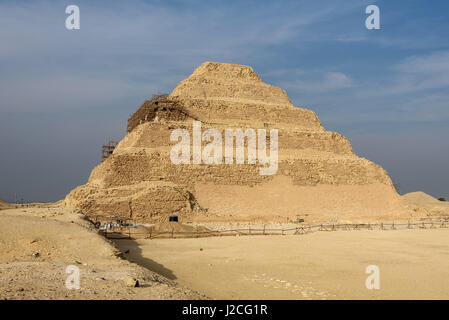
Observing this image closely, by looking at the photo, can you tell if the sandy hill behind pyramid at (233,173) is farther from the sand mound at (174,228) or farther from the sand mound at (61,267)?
the sand mound at (61,267)

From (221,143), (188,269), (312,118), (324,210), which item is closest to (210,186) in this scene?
(221,143)

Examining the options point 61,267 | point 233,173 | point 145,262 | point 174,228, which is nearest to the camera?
point 61,267

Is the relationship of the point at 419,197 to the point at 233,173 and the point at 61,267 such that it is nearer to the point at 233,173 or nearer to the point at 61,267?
the point at 233,173

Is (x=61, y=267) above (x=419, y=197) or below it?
above

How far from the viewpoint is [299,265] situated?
12492mm

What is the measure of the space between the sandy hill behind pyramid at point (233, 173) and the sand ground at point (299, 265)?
8892mm

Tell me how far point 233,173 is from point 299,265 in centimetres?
2053

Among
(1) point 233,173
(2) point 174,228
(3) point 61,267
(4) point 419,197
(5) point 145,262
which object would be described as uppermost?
(1) point 233,173

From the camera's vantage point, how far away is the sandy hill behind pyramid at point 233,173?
91.1 feet

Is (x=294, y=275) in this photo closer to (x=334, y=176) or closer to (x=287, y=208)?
(x=287, y=208)

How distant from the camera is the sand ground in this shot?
365 inches

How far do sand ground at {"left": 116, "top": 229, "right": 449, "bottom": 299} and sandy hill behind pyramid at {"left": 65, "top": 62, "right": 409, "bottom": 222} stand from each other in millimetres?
8892

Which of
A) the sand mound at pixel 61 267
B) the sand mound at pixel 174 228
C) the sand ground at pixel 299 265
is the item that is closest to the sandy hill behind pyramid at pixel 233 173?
the sand mound at pixel 174 228

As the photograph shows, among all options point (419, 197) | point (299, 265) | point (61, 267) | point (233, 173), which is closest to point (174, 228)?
point (299, 265)
